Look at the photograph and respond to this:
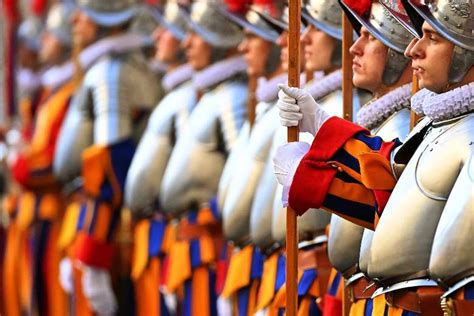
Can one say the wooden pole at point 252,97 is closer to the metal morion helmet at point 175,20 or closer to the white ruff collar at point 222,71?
the white ruff collar at point 222,71

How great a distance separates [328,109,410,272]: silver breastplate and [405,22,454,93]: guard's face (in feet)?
1.71

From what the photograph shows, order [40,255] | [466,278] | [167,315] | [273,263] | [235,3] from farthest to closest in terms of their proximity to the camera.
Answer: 1. [40,255]
2. [167,315]
3. [235,3]
4. [273,263]
5. [466,278]

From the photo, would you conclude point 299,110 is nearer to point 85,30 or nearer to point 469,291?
point 469,291

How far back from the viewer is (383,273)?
17.5 feet

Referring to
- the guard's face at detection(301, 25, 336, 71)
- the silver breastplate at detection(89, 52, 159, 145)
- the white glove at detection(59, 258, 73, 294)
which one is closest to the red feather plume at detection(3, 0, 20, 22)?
the silver breastplate at detection(89, 52, 159, 145)

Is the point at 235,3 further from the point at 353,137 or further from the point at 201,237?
the point at 353,137

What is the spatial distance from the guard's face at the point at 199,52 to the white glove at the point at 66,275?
1596 millimetres

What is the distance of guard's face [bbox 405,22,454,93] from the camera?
5.27 metres

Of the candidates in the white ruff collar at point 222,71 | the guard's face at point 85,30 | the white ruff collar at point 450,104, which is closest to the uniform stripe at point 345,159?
the white ruff collar at point 450,104

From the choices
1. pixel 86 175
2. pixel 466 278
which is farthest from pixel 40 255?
pixel 466 278

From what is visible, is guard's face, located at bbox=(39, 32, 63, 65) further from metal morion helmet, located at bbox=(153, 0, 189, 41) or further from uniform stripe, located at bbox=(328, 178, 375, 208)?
uniform stripe, located at bbox=(328, 178, 375, 208)

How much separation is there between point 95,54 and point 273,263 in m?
2.67

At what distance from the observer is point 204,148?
802 cm

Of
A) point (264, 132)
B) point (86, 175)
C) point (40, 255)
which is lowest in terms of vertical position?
point (40, 255)
